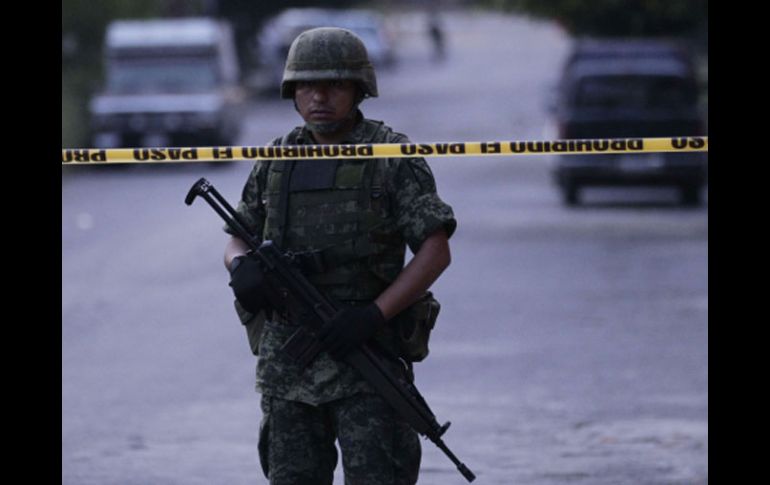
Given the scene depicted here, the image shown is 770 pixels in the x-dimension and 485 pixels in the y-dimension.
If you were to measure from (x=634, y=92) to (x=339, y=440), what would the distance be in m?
17.2

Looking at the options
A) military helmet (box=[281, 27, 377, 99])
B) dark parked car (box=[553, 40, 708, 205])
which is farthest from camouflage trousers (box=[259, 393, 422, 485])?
dark parked car (box=[553, 40, 708, 205])

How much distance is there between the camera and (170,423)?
917 cm

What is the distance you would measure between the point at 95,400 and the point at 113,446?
1339 mm

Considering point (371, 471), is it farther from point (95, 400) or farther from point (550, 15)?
A: point (550, 15)

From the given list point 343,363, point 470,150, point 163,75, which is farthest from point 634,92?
point 343,363

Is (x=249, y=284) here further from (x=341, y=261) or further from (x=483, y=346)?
(x=483, y=346)

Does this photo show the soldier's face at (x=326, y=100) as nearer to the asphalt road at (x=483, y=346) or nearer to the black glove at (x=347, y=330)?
the black glove at (x=347, y=330)

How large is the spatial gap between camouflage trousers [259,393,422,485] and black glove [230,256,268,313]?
305 millimetres

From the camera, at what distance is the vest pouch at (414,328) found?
5.30 meters

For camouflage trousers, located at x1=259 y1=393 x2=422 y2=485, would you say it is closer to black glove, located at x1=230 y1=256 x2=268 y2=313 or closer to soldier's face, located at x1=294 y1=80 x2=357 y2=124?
black glove, located at x1=230 y1=256 x2=268 y2=313

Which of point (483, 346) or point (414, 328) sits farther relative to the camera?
point (483, 346)

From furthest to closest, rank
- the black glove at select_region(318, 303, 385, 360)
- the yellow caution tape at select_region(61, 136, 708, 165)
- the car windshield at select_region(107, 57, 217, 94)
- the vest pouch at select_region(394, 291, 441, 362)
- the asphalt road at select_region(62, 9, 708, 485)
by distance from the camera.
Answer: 1. the car windshield at select_region(107, 57, 217, 94)
2. the asphalt road at select_region(62, 9, 708, 485)
3. the yellow caution tape at select_region(61, 136, 708, 165)
4. the vest pouch at select_region(394, 291, 441, 362)
5. the black glove at select_region(318, 303, 385, 360)

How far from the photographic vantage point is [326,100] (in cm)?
529

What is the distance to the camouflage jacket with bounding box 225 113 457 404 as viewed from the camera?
17.1ft
